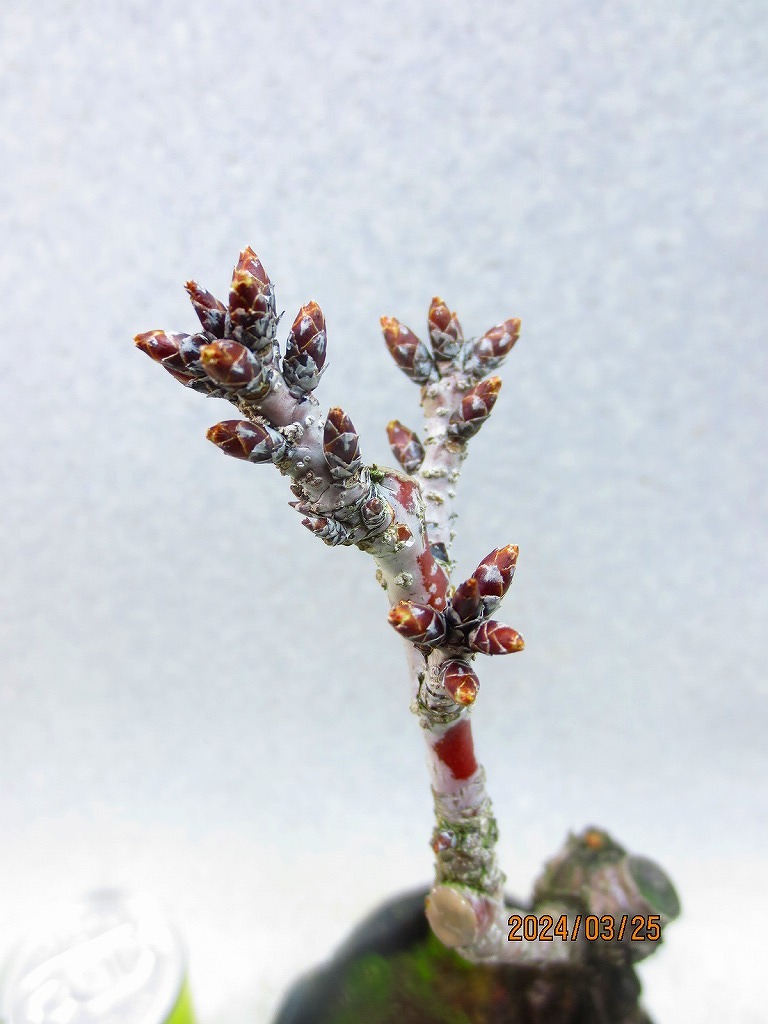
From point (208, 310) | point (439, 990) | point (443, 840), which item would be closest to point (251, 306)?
point (208, 310)

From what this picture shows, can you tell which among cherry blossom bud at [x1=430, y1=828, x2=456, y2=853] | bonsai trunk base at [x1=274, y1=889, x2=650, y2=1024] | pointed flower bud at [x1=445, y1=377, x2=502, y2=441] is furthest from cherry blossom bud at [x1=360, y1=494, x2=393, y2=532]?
bonsai trunk base at [x1=274, y1=889, x2=650, y2=1024]

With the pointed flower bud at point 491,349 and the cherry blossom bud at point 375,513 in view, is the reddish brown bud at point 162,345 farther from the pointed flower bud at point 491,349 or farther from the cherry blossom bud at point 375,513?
the pointed flower bud at point 491,349

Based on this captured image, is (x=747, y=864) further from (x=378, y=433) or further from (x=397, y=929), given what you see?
(x=378, y=433)

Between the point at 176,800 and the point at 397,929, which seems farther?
the point at 176,800

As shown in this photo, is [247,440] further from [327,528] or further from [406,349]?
[406,349]

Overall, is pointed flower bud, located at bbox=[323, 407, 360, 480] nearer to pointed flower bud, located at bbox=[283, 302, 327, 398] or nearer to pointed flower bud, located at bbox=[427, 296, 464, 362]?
pointed flower bud, located at bbox=[283, 302, 327, 398]

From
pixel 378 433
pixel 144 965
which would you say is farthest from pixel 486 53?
pixel 144 965
